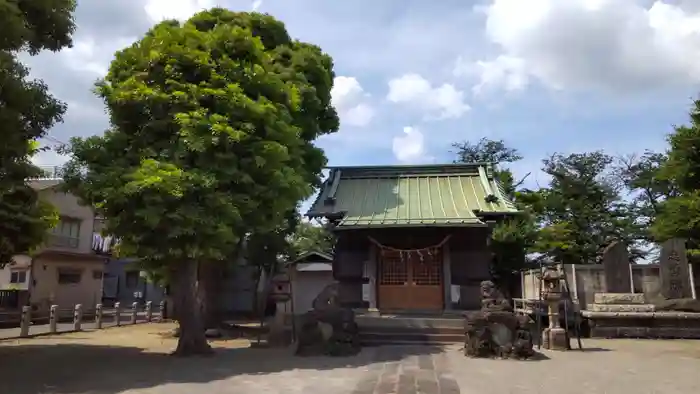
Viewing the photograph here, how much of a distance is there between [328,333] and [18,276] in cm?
2292

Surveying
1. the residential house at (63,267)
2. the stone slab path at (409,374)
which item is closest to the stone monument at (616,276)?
the stone slab path at (409,374)

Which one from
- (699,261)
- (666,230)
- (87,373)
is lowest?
(87,373)

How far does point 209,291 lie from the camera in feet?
63.8

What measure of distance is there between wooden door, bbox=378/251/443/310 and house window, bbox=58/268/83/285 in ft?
66.3

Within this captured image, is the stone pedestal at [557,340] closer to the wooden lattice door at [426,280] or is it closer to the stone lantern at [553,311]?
the stone lantern at [553,311]

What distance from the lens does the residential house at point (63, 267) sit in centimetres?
2736

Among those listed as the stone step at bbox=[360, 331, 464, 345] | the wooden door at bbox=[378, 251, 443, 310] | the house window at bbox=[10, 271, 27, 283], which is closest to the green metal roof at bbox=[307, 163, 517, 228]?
the wooden door at bbox=[378, 251, 443, 310]

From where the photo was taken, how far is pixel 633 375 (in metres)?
10.2

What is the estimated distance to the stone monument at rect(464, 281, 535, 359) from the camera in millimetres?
12273

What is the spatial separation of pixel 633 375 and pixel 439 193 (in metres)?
11.6

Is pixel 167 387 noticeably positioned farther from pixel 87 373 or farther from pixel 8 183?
pixel 8 183

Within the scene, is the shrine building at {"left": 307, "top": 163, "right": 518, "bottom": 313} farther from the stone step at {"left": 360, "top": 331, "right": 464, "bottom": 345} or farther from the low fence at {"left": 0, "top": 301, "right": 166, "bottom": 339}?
the low fence at {"left": 0, "top": 301, "right": 166, "bottom": 339}

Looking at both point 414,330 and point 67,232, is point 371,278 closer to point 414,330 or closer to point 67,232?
point 414,330

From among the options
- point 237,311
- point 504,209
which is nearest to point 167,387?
point 504,209
